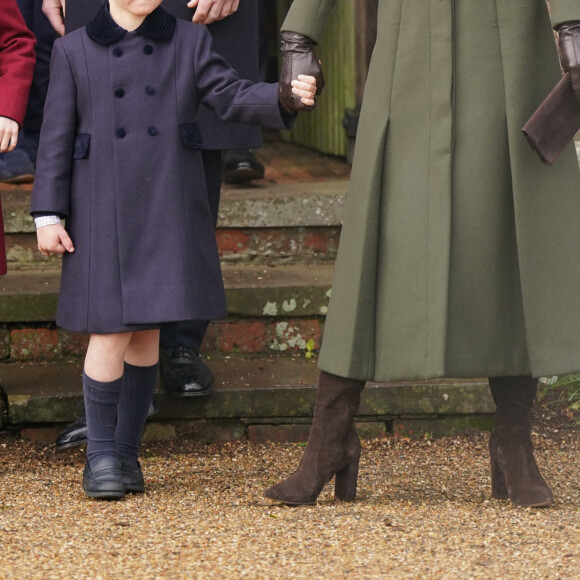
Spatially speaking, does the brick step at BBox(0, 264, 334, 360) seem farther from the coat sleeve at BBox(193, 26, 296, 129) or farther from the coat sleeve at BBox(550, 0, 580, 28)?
the coat sleeve at BBox(550, 0, 580, 28)

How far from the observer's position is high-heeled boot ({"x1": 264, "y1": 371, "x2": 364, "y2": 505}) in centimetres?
315

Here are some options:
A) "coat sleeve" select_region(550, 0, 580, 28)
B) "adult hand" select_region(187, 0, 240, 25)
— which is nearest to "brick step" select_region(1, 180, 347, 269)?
"adult hand" select_region(187, 0, 240, 25)

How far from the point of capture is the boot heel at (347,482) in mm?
3246

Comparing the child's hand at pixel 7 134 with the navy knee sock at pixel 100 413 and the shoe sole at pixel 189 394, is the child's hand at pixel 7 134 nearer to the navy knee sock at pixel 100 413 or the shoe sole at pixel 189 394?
the navy knee sock at pixel 100 413

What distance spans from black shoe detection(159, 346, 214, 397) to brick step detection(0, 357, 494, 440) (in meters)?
0.06

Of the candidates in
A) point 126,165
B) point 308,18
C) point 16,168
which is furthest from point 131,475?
point 16,168

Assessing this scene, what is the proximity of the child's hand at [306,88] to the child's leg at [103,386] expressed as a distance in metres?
0.85

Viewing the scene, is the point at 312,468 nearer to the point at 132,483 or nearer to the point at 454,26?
the point at 132,483

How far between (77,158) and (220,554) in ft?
3.79

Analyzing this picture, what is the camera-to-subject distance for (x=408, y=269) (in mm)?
3027

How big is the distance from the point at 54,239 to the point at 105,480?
2.23ft

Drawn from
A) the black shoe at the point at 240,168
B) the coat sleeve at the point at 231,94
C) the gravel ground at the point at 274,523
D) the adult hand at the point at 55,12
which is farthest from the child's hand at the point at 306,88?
the black shoe at the point at 240,168

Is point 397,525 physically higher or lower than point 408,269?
lower

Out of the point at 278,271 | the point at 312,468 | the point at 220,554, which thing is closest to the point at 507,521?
the point at 312,468
